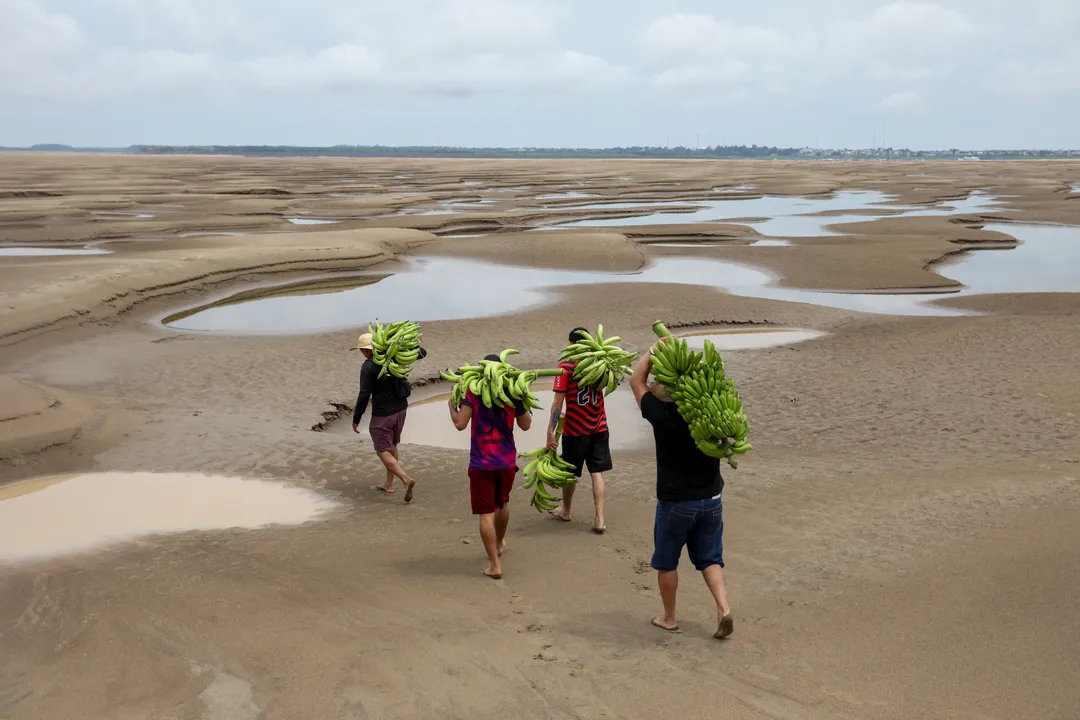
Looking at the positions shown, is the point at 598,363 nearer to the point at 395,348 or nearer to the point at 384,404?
the point at 395,348

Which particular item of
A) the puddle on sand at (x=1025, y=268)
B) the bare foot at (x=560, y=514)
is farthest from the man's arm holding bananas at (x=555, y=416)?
the puddle on sand at (x=1025, y=268)

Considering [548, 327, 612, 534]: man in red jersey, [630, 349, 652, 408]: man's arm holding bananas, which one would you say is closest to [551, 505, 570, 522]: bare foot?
[548, 327, 612, 534]: man in red jersey

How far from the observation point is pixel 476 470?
22.5 ft

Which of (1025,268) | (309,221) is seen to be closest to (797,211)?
(1025,268)

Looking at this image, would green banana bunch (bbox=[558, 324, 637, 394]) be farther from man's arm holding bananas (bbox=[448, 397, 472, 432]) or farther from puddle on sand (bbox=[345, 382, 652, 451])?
puddle on sand (bbox=[345, 382, 652, 451])

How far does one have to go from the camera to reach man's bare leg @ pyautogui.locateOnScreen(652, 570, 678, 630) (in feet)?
19.2

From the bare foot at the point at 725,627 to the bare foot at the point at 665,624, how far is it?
293 millimetres

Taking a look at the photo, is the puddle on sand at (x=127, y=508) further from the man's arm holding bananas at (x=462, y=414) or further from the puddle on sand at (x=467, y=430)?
the man's arm holding bananas at (x=462, y=414)

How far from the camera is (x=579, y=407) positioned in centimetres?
802

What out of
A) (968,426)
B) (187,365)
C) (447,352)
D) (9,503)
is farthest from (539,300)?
(9,503)

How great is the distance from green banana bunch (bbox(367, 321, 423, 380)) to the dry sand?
56.0 inches

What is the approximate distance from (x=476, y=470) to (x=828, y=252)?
25.2 meters

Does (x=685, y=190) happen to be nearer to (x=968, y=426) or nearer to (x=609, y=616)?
(x=968, y=426)

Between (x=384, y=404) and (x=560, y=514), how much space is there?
209cm
